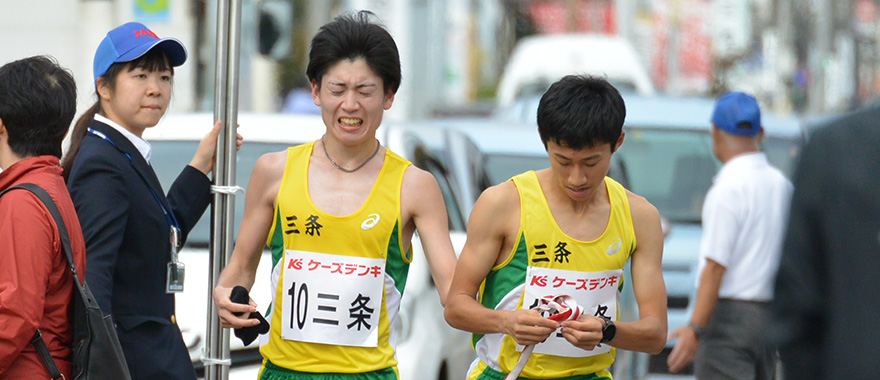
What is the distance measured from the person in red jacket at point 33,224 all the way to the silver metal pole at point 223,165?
0.68 meters

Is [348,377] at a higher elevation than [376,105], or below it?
below

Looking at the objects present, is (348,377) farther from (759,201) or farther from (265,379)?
(759,201)

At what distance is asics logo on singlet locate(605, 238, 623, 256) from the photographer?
395cm

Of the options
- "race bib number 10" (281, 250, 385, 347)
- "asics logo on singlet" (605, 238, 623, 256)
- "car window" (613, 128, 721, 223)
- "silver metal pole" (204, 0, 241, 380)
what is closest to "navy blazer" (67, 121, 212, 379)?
"silver metal pole" (204, 0, 241, 380)

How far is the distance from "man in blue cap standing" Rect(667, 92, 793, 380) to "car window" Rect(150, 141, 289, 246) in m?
2.22

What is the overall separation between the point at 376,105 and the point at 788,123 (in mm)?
6286

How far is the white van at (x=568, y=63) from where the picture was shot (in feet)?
65.5

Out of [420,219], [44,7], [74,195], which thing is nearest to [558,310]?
[420,219]

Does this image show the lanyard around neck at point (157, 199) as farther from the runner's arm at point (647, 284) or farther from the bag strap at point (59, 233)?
the runner's arm at point (647, 284)

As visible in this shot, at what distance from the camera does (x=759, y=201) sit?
5.75 metres

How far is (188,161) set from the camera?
6.52m

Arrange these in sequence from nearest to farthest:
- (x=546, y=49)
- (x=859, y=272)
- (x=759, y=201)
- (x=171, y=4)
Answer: (x=859, y=272) < (x=759, y=201) < (x=171, y=4) < (x=546, y=49)

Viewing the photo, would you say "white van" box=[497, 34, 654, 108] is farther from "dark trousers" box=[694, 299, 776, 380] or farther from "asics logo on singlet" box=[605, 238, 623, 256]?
"asics logo on singlet" box=[605, 238, 623, 256]

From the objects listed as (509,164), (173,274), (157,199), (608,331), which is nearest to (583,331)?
(608,331)
